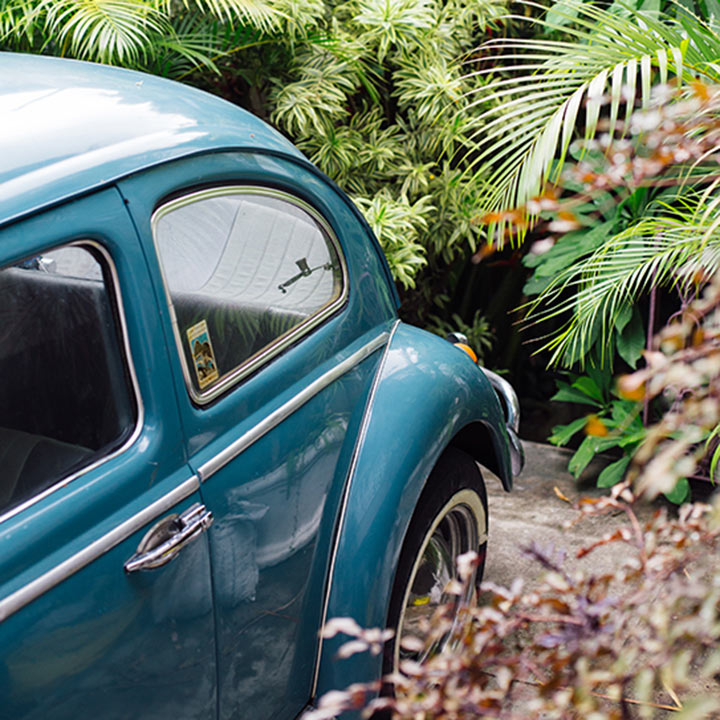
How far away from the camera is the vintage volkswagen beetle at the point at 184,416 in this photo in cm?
122

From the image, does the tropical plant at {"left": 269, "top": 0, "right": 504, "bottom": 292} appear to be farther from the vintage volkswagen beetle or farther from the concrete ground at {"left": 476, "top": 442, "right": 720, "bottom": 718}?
the vintage volkswagen beetle

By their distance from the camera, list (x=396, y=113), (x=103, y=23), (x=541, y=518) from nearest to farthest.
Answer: (x=103, y=23)
(x=541, y=518)
(x=396, y=113)

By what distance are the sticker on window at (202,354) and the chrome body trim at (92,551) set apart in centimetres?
20

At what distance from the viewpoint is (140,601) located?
4.25 ft

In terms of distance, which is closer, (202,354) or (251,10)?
(202,354)

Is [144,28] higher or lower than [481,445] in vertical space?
higher

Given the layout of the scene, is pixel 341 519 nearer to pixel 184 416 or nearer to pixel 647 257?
pixel 184 416

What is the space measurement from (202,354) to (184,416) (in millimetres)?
149

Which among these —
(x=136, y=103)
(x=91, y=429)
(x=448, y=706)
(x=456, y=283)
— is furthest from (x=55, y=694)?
(x=456, y=283)

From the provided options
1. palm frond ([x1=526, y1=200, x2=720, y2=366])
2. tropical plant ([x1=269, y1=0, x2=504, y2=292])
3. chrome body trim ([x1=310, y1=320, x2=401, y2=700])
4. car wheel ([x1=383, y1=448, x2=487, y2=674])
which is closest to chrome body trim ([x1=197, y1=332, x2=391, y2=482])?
chrome body trim ([x1=310, y1=320, x2=401, y2=700])

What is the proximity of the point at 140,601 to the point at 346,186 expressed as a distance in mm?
2915

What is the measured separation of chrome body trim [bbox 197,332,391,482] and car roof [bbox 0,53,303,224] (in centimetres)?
50

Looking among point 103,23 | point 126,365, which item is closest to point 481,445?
point 126,365

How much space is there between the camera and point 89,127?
4.61 ft
